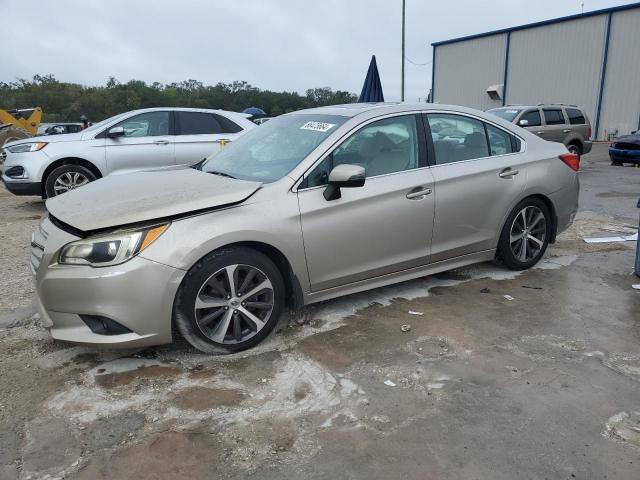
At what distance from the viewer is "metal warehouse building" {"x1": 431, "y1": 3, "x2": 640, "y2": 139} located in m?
25.2

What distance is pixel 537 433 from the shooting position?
2633mm

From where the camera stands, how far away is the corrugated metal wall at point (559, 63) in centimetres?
2638

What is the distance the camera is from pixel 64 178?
8164 mm

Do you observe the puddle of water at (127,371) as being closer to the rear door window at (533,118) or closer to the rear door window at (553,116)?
the rear door window at (533,118)

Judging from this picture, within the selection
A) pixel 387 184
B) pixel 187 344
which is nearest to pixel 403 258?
pixel 387 184

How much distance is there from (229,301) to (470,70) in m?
33.2

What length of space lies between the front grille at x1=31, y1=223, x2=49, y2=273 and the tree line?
46.9 metres

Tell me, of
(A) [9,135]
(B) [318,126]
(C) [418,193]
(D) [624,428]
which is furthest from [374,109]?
(A) [9,135]

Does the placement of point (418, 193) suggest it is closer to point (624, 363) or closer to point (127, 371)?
point (624, 363)

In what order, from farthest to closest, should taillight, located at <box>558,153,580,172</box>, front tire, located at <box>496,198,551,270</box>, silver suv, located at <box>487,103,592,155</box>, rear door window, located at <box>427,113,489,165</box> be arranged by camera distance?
silver suv, located at <box>487,103,592,155</box> → taillight, located at <box>558,153,580,172</box> → front tire, located at <box>496,198,551,270</box> → rear door window, located at <box>427,113,489,165</box>

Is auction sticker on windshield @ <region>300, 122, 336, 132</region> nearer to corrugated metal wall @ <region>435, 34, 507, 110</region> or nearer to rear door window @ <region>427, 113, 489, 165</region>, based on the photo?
rear door window @ <region>427, 113, 489, 165</region>

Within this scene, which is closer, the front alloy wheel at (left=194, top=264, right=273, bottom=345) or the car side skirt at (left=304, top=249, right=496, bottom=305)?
the front alloy wheel at (left=194, top=264, right=273, bottom=345)

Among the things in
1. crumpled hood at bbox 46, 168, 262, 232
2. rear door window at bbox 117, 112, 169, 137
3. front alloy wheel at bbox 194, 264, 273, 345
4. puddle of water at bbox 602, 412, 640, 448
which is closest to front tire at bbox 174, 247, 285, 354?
front alloy wheel at bbox 194, 264, 273, 345

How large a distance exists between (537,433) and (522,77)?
30.8 metres
